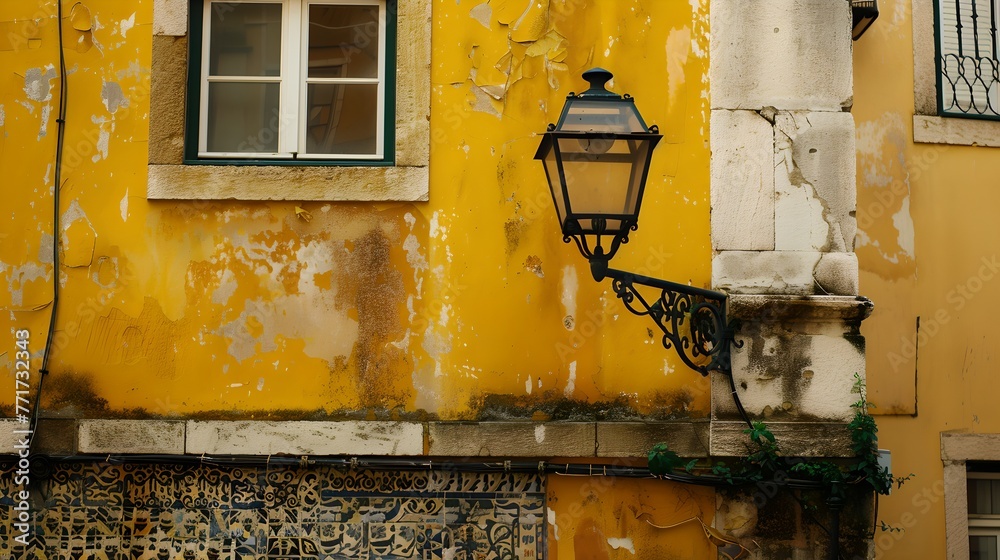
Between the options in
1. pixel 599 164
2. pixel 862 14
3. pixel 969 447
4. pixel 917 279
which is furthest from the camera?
pixel 917 279

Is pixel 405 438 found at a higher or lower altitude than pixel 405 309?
lower

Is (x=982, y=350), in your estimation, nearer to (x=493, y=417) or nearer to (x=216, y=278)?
(x=493, y=417)

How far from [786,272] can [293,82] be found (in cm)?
270

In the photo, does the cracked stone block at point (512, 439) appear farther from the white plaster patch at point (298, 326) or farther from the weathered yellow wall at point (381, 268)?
the white plaster patch at point (298, 326)

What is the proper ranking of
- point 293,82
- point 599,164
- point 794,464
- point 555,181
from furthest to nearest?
point 293,82
point 794,464
point 555,181
point 599,164

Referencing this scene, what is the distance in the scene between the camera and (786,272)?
186 inches

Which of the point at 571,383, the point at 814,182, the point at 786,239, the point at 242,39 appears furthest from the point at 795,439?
the point at 242,39

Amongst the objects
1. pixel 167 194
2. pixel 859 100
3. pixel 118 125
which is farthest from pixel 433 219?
pixel 859 100

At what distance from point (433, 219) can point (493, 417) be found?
104cm

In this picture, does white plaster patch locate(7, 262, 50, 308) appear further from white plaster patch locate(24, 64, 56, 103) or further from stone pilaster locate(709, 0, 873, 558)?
stone pilaster locate(709, 0, 873, 558)

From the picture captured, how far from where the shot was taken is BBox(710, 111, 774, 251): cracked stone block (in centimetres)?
477

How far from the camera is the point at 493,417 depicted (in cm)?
470

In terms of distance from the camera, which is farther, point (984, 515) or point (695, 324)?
point (984, 515)

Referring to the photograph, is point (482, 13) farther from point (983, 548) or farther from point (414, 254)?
point (983, 548)
